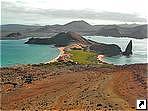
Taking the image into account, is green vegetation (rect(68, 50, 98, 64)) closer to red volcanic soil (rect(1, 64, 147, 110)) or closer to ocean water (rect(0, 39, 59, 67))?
ocean water (rect(0, 39, 59, 67))

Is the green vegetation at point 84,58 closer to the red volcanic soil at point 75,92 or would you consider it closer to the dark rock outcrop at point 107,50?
the dark rock outcrop at point 107,50

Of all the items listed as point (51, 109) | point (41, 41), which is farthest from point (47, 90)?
point (41, 41)

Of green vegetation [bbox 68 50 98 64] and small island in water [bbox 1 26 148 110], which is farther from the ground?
small island in water [bbox 1 26 148 110]

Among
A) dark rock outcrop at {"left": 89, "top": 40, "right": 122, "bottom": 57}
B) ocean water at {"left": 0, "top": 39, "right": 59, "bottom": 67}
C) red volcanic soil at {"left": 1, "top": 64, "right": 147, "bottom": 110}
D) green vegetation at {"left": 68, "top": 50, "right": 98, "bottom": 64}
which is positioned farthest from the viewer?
dark rock outcrop at {"left": 89, "top": 40, "right": 122, "bottom": 57}

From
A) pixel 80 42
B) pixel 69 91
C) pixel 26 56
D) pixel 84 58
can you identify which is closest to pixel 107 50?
pixel 80 42

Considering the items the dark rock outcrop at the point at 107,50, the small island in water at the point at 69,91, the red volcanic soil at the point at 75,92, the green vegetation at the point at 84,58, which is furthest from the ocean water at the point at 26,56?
the red volcanic soil at the point at 75,92

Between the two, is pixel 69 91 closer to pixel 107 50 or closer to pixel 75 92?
pixel 75 92

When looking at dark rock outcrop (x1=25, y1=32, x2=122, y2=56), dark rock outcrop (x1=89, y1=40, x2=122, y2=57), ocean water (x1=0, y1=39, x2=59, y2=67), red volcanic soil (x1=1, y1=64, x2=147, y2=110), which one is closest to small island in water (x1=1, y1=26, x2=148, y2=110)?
red volcanic soil (x1=1, y1=64, x2=147, y2=110)

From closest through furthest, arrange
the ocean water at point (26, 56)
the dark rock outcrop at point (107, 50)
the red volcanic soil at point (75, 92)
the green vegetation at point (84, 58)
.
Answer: the red volcanic soil at point (75, 92) → the green vegetation at point (84, 58) → the ocean water at point (26, 56) → the dark rock outcrop at point (107, 50)
